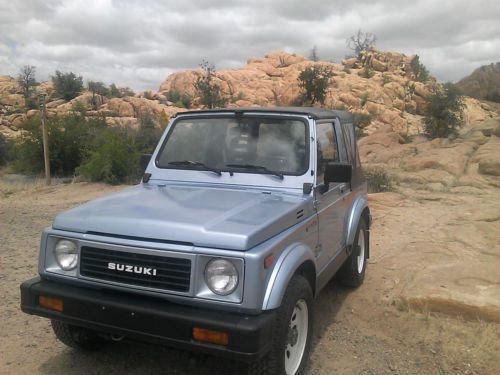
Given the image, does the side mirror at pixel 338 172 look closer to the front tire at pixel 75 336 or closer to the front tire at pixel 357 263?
the front tire at pixel 357 263

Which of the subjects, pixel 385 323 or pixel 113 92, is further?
pixel 113 92

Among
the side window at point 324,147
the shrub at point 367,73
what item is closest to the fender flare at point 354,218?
the side window at point 324,147

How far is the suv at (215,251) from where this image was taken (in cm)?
274

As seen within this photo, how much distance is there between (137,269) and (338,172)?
172 centimetres

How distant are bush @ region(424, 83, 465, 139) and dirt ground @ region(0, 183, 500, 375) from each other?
18642 mm

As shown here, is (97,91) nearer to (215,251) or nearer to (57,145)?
(57,145)

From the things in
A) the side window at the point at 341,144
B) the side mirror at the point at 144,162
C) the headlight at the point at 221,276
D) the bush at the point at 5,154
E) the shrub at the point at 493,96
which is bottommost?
the bush at the point at 5,154

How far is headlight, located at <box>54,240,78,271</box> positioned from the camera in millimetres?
3146

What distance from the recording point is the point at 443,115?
2531 cm

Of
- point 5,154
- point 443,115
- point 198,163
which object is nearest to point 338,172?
point 198,163

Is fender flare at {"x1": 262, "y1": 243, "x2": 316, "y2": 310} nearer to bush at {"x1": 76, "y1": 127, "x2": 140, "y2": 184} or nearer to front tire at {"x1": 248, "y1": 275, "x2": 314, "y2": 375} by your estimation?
front tire at {"x1": 248, "y1": 275, "x2": 314, "y2": 375}

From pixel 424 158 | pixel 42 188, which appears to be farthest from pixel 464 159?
pixel 42 188

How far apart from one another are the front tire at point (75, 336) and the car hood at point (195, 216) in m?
0.82

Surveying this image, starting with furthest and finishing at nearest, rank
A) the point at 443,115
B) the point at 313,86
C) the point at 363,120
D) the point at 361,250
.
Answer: the point at 313,86 → the point at 363,120 → the point at 443,115 → the point at 361,250
